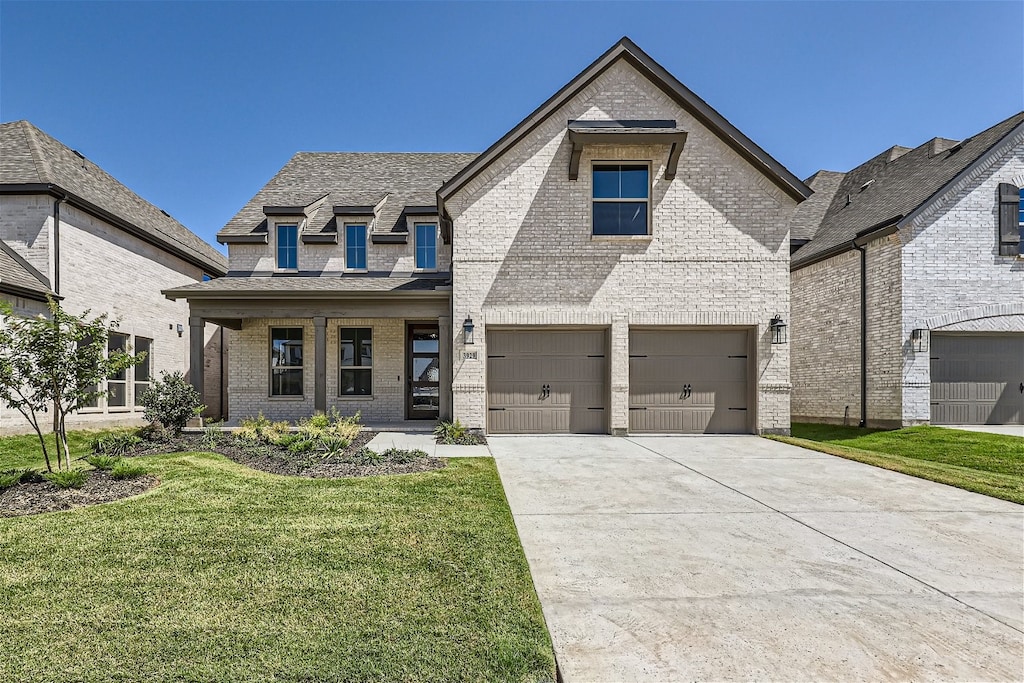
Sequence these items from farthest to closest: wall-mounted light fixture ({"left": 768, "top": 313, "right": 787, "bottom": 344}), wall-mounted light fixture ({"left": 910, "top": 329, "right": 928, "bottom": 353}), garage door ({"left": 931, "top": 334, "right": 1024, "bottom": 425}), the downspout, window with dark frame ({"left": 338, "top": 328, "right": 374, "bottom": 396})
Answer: window with dark frame ({"left": 338, "top": 328, "right": 374, "bottom": 396})
the downspout
garage door ({"left": 931, "top": 334, "right": 1024, "bottom": 425})
wall-mounted light fixture ({"left": 910, "top": 329, "right": 928, "bottom": 353})
wall-mounted light fixture ({"left": 768, "top": 313, "right": 787, "bottom": 344})

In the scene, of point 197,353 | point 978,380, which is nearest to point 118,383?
point 197,353

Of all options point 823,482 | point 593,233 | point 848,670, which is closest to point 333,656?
point 848,670

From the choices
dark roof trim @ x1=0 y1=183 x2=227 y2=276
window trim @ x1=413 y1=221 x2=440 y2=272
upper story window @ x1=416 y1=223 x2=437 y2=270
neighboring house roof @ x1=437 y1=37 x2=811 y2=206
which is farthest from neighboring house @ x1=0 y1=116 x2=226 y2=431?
neighboring house roof @ x1=437 y1=37 x2=811 y2=206

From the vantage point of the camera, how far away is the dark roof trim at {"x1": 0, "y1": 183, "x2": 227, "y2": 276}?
454 inches

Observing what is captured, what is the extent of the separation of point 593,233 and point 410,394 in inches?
262

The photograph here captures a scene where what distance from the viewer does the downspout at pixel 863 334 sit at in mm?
12828

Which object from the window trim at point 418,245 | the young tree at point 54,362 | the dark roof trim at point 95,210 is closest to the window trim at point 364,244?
the window trim at point 418,245

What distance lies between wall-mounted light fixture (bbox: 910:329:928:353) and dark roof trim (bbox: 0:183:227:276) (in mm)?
19773

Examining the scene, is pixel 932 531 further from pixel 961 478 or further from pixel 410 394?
pixel 410 394

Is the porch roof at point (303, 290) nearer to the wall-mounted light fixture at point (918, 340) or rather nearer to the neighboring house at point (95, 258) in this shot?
the neighboring house at point (95, 258)

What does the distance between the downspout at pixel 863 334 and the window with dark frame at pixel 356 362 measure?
1272 cm

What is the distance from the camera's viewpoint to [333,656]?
8.38 ft

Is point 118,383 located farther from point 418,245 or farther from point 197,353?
point 418,245

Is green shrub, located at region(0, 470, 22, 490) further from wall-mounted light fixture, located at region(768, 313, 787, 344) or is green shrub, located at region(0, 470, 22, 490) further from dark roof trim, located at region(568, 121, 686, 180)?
wall-mounted light fixture, located at region(768, 313, 787, 344)
